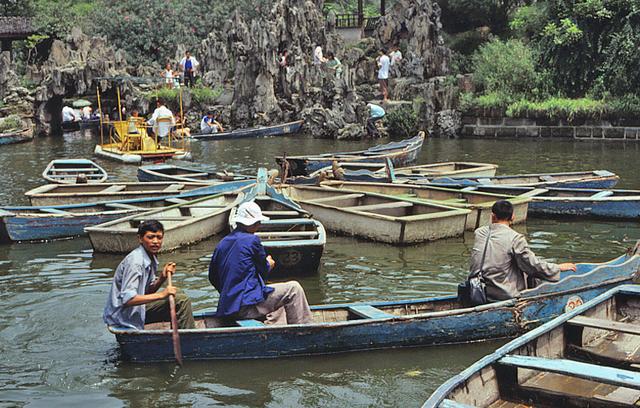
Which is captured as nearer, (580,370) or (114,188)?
(580,370)

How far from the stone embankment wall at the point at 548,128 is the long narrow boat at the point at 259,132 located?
780 centimetres

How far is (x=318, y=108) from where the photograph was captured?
3544 centimetres

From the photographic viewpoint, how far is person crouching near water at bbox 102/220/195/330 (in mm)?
7730

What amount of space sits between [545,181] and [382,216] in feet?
20.0

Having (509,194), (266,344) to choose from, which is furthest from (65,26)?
Result: (266,344)

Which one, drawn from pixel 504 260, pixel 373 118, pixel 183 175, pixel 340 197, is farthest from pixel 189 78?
pixel 504 260

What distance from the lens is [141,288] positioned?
7859 millimetres

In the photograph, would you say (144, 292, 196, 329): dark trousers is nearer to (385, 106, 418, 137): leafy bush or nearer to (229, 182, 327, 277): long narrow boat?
(229, 182, 327, 277): long narrow boat

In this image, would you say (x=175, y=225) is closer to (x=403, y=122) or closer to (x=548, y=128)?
(x=548, y=128)

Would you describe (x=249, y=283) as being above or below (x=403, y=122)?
below

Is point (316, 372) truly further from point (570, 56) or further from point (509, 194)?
point (570, 56)

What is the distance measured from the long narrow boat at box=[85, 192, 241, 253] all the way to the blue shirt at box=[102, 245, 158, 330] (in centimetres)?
494

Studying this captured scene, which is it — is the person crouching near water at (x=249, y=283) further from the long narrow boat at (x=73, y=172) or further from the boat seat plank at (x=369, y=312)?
the long narrow boat at (x=73, y=172)

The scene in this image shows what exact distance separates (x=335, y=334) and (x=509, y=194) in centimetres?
939
